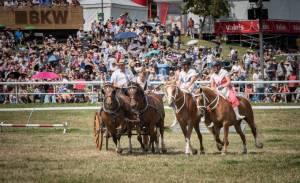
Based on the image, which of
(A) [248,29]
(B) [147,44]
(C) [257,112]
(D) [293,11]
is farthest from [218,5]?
(C) [257,112]

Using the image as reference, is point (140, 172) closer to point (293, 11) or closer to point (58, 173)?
point (58, 173)

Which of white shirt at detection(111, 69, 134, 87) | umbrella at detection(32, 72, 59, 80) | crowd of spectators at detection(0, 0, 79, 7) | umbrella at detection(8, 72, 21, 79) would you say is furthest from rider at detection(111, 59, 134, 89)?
crowd of spectators at detection(0, 0, 79, 7)

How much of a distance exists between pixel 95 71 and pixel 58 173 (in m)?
21.6

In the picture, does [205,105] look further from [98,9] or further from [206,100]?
[98,9]

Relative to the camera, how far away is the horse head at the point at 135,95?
716 inches

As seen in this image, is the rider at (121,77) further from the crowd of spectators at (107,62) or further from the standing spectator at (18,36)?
the standing spectator at (18,36)

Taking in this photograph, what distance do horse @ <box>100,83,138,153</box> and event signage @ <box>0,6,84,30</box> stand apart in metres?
30.1

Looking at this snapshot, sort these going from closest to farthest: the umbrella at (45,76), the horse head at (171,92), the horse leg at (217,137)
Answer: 1. the horse head at (171,92)
2. the horse leg at (217,137)
3. the umbrella at (45,76)

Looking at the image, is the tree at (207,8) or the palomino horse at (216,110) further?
the tree at (207,8)

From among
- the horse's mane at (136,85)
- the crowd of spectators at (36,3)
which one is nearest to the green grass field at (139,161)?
the horse's mane at (136,85)

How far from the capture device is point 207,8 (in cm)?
5231

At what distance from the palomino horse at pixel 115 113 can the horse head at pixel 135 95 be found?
0.29m

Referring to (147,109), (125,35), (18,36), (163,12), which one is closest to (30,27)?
(18,36)

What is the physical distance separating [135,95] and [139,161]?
2308mm
